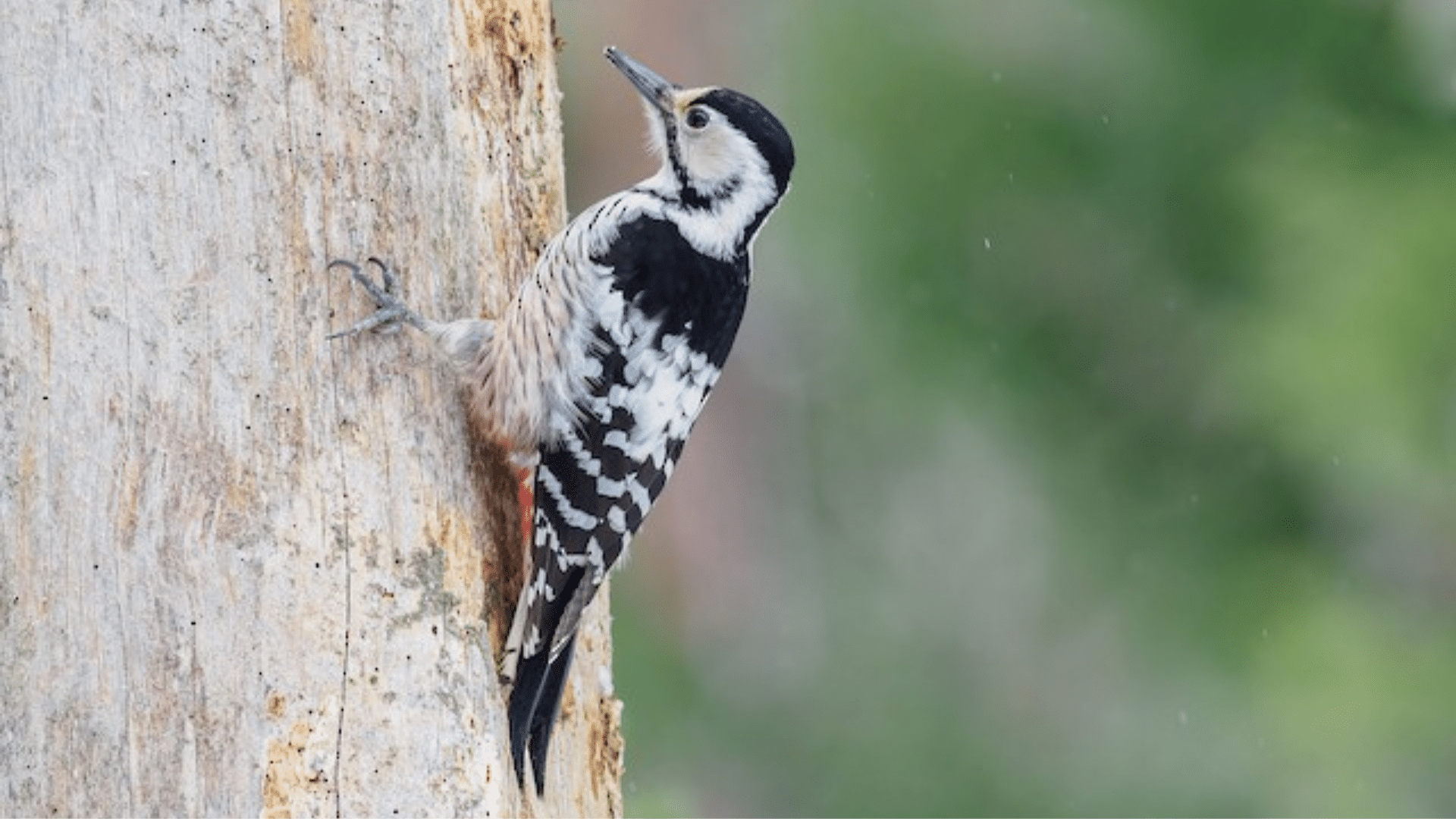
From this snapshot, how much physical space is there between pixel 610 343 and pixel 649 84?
59 centimetres

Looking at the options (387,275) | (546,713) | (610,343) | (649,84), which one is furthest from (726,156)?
(546,713)

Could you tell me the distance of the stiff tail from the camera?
3.66m

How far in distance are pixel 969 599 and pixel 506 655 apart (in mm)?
4704

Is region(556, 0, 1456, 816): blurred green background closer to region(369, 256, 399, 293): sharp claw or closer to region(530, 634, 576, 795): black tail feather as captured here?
region(530, 634, 576, 795): black tail feather

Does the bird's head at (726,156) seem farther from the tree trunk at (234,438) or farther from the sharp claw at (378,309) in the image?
the sharp claw at (378,309)

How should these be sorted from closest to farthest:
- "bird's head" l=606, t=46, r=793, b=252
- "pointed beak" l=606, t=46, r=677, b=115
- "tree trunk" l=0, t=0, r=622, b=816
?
"tree trunk" l=0, t=0, r=622, b=816 < "bird's head" l=606, t=46, r=793, b=252 < "pointed beak" l=606, t=46, r=677, b=115

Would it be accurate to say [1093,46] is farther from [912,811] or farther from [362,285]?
[362,285]

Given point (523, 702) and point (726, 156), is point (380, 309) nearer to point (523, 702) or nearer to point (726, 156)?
point (523, 702)

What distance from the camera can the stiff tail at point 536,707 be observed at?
3.66 metres

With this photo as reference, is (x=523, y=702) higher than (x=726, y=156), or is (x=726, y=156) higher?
(x=726, y=156)

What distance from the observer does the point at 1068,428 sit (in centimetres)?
813

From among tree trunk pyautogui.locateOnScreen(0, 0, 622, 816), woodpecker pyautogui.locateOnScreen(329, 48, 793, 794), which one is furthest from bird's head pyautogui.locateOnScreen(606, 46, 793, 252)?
tree trunk pyautogui.locateOnScreen(0, 0, 622, 816)

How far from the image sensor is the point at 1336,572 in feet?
24.7

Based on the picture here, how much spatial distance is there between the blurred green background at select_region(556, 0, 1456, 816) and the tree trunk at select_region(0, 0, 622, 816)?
12.7 ft
